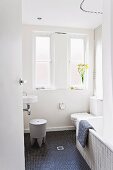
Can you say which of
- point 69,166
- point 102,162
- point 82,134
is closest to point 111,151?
point 102,162

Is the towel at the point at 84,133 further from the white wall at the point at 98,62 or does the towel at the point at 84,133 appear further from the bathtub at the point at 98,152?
the white wall at the point at 98,62

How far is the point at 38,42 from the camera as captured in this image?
353 centimetres

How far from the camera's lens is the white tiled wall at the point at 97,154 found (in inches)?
61.5

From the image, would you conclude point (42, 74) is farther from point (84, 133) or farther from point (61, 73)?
point (84, 133)

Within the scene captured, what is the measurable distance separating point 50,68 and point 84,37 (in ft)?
3.60

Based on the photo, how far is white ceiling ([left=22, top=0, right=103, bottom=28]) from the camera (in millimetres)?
2367

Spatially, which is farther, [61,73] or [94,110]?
[61,73]

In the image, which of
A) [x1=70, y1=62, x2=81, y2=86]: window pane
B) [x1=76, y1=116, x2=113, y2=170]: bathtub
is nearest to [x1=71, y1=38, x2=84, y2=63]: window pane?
[x1=70, y1=62, x2=81, y2=86]: window pane

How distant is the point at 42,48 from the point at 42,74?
0.59 m

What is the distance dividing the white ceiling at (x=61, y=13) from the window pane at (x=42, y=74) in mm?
881

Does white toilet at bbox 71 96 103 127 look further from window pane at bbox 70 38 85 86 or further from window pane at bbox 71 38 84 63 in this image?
window pane at bbox 71 38 84 63

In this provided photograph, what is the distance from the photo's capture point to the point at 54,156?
2.41 m

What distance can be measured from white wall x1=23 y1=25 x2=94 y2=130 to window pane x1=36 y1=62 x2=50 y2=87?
18 cm

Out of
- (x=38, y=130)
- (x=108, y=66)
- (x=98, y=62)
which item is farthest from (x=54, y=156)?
(x=98, y=62)
